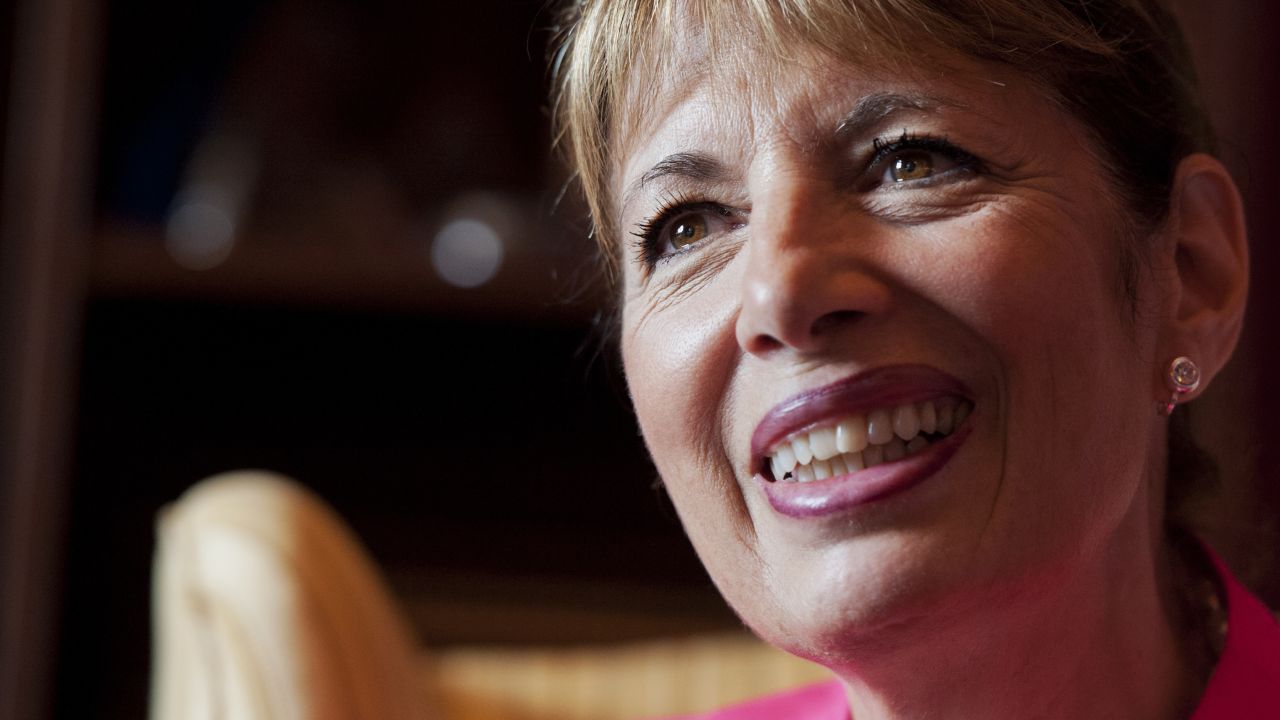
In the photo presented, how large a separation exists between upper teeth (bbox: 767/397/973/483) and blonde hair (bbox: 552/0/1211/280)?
0.75 ft

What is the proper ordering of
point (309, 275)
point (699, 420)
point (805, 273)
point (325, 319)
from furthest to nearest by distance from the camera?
point (325, 319) < point (309, 275) < point (699, 420) < point (805, 273)

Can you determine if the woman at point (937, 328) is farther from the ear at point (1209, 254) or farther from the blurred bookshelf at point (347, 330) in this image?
the blurred bookshelf at point (347, 330)

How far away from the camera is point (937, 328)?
0.88 metres

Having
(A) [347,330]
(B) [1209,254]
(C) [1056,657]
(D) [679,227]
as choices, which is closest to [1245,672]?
(C) [1056,657]

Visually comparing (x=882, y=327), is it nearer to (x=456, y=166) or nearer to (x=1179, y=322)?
(x=1179, y=322)

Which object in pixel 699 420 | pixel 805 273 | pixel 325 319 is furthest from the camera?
pixel 325 319

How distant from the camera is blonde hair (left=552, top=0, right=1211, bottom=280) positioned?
0.93 meters

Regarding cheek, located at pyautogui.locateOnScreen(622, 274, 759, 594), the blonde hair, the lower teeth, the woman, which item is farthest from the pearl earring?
cheek, located at pyautogui.locateOnScreen(622, 274, 759, 594)

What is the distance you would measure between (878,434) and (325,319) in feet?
6.43

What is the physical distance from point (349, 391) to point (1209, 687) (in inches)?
78.1

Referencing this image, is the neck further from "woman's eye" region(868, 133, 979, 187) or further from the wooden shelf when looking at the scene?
the wooden shelf

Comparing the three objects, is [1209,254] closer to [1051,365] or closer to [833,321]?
[1051,365]

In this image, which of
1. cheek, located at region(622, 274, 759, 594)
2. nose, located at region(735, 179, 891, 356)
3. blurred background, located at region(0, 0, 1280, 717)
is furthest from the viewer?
blurred background, located at region(0, 0, 1280, 717)

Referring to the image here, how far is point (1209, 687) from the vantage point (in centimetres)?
101
